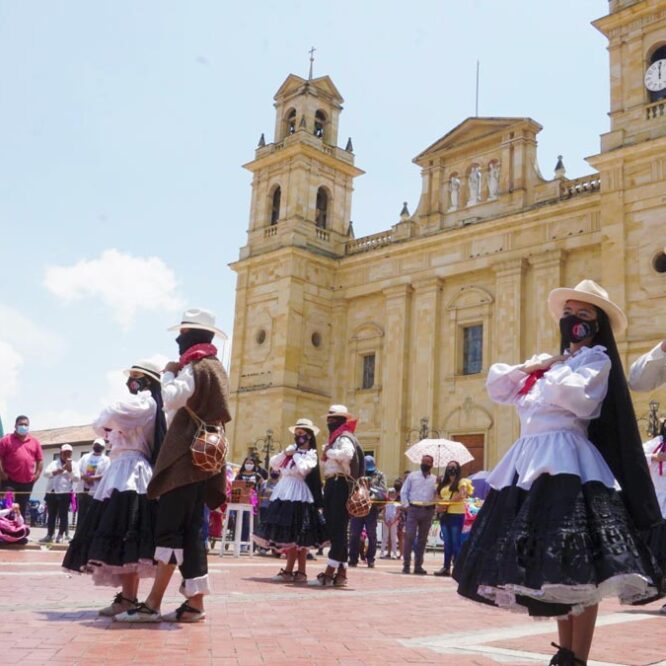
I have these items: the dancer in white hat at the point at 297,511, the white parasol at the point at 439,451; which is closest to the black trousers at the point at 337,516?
the dancer in white hat at the point at 297,511

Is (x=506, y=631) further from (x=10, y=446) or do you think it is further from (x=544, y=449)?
(x=10, y=446)

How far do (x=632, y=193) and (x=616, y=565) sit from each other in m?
20.4

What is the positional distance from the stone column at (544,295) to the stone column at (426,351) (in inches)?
137

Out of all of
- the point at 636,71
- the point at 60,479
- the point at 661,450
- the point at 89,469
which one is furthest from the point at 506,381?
the point at 636,71

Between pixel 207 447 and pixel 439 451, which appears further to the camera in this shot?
pixel 439 451

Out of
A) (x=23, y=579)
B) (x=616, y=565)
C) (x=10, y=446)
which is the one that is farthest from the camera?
(x=10, y=446)

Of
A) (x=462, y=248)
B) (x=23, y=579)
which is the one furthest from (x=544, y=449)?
(x=462, y=248)

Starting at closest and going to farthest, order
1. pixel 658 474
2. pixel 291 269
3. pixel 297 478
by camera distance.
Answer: pixel 658 474 → pixel 297 478 → pixel 291 269

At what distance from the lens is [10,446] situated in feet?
41.8

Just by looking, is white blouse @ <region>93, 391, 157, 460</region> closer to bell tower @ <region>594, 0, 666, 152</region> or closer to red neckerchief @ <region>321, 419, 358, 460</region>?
red neckerchief @ <region>321, 419, 358, 460</region>

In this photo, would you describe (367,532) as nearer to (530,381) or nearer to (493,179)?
(530,381)

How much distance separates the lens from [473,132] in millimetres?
28031

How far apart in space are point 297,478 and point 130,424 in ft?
12.9

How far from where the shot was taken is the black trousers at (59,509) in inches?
557
